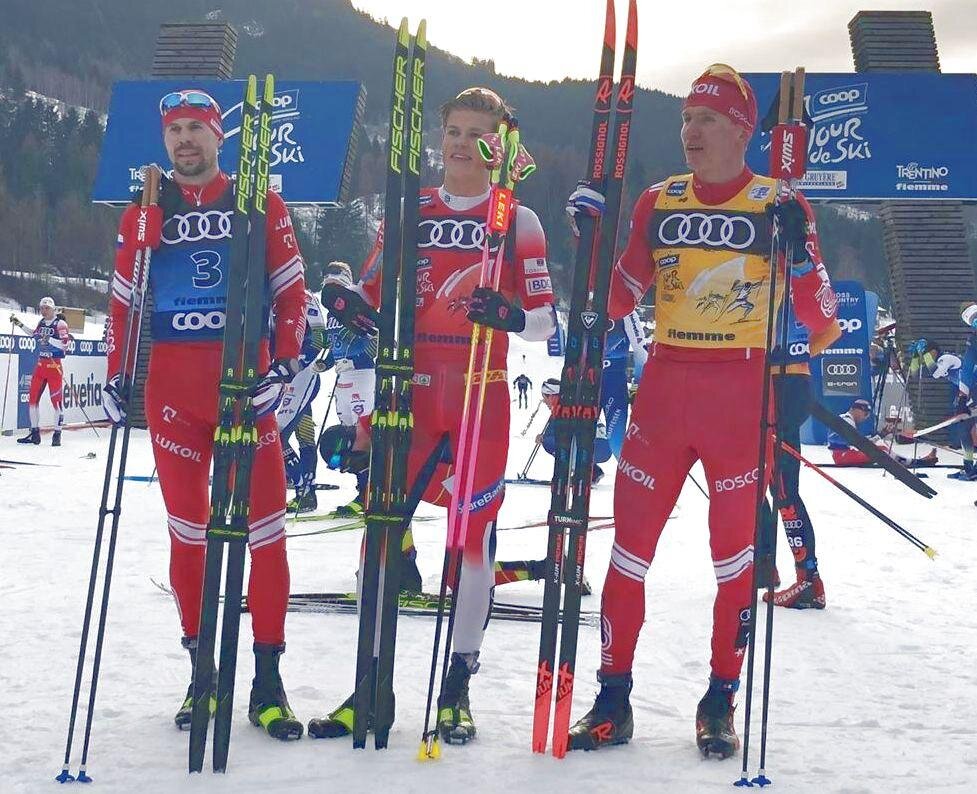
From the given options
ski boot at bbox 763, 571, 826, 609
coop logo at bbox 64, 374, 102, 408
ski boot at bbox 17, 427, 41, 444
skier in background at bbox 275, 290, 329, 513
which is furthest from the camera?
coop logo at bbox 64, 374, 102, 408

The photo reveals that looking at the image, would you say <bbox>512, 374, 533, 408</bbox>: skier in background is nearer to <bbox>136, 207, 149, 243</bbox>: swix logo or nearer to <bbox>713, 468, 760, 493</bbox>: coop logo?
<bbox>713, 468, 760, 493</bbox>: coop logo

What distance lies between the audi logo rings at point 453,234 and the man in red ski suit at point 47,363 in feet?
37.3

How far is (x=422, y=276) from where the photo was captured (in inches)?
138

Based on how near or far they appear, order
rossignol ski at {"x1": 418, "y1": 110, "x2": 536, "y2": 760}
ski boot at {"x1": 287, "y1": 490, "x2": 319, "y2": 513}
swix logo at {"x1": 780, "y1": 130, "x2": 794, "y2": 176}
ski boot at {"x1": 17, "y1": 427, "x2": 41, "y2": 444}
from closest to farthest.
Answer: swix logo at {"x1": 780, "y1": 130, "x2": 794, "y2": 176} < rossignol ski at {"x1": 418, "y1": 110, "x2": 536, "y2": 760} < ski boot at {"x1": 287, "y1": 490, "x2": 319, "y2": 513} < ski boot at {"x1": 17, "y1": 427, "x2": 41, "y2": 444}

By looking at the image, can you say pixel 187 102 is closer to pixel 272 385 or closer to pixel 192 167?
pixel 192 167

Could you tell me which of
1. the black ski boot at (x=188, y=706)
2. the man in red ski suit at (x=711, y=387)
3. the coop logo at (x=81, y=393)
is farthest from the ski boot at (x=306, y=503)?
the coop logo at (x=81, y=393)

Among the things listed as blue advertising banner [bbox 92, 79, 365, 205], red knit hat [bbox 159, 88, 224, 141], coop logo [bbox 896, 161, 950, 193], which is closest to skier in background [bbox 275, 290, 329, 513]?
red knit hat [bbox 159, 88, 224, 141]

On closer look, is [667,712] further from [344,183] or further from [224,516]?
[344,183]

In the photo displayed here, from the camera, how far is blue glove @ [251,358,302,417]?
3.17 m

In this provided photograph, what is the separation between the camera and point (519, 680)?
13.2 ft

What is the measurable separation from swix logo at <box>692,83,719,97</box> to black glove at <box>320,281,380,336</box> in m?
1.33

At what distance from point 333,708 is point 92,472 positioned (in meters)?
8.16

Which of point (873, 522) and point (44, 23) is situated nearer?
point (873, 522)

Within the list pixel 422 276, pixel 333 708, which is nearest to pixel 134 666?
pixel 333 708
